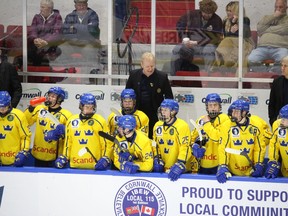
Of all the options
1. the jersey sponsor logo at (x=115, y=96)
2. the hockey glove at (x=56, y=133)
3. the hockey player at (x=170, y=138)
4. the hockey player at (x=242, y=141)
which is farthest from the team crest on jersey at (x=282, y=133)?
the jersey sponsor logo at (x=115, y=96)

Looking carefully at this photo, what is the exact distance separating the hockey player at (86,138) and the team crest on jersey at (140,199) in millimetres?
665

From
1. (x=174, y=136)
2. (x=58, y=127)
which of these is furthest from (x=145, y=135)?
(x=58, y=127)

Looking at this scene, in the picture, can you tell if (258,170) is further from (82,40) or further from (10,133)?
(82,40)

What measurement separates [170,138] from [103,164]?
758 millimetres

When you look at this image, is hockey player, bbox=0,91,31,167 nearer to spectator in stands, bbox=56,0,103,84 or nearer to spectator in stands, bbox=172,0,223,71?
spectator in stands, bbox=56,0,103,84

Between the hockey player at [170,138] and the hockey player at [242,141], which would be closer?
the hockey player at [242,141]

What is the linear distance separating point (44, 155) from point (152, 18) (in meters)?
2.61

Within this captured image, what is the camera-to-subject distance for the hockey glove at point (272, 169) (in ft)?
23.7

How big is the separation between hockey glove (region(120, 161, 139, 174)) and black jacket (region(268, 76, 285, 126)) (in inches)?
78.5

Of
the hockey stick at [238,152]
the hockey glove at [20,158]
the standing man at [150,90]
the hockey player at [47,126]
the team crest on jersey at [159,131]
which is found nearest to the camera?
the hockey stick at [238,152]

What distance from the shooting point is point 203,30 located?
9.96m

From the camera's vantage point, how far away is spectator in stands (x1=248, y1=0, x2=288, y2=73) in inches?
381

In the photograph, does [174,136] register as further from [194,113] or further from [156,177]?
[194,113]

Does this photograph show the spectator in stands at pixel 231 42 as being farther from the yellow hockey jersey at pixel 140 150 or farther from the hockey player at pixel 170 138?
the yellow hockey jersey at pixel 140 150
